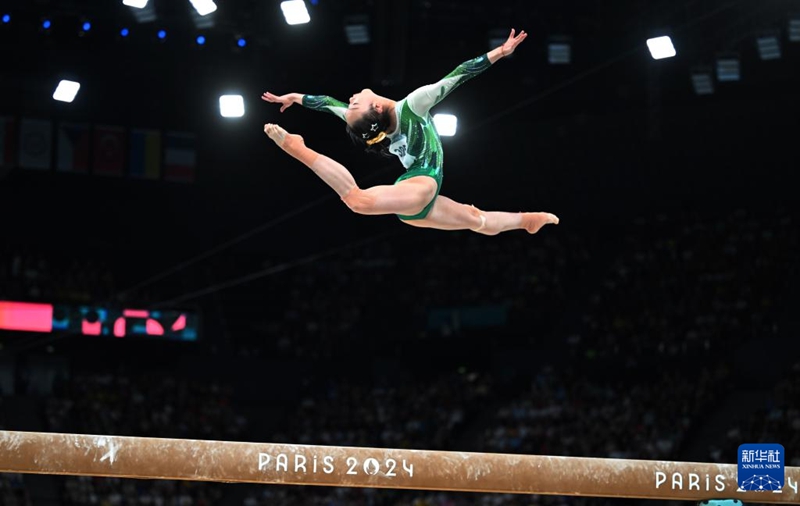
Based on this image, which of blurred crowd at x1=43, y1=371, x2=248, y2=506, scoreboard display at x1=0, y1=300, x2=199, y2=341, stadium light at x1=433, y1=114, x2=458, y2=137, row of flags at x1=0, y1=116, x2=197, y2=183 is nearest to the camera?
stadium light at x1=433, y1=114, x2=458, y2=137

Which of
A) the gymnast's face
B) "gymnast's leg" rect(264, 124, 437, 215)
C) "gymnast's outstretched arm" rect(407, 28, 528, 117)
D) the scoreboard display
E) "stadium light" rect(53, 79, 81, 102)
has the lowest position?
"gymnast's leg" rect(264, 124, 437, 215)

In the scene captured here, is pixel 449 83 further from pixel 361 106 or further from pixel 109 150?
pixel 109 150

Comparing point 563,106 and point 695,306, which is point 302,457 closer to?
point 695,306

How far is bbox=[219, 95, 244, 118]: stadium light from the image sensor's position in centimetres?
1064

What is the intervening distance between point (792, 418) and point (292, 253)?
51.9 ft

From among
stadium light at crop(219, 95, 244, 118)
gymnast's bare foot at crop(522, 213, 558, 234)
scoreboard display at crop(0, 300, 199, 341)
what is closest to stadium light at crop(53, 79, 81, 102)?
stadium light at crop(219, 95, 244, 118)

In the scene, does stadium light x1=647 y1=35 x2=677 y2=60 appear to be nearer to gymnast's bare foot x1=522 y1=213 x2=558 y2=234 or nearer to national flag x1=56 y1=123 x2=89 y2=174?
gymnast's bare foot x1=522 y1=213 x2=558 y2=234

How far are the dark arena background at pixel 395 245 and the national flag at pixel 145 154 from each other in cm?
8

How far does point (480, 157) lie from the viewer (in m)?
27.7

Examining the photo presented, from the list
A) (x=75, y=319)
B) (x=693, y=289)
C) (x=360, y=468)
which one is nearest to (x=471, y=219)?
(x=360, y=468)

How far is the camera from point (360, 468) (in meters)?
7.53

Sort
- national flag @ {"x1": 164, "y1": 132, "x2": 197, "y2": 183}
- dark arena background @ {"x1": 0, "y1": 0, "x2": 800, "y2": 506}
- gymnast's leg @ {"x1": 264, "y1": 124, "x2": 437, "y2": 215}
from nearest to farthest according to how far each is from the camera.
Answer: gymnast's leg @ {"x1": 264, "y1": 124, "x2": 437, "y2": 215}, dark arena background @ {"x1": 0, "y1": 0, "x2": 800, "y2": 506}, national flag @ {"x1": 164, "y1": 132, "x2": 197, "y2": 183}

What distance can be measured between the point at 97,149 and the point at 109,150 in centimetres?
29

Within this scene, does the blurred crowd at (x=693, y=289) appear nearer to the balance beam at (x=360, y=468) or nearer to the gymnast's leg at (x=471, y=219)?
the balance beam at (x=360, y=468)
